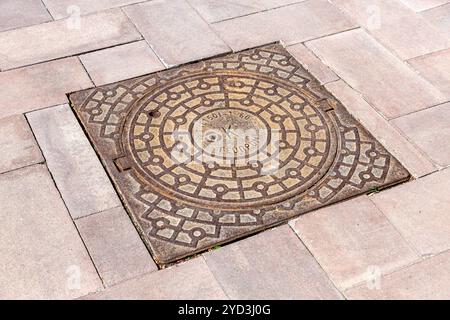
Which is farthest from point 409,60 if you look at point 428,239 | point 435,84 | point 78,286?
point 78,286

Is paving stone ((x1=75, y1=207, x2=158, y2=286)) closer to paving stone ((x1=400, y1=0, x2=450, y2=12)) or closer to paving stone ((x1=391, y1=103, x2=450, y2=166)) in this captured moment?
paving stone ((x1=391, y1=103, x2=450, y2=166))

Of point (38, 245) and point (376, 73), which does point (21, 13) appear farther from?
point (376, 73)

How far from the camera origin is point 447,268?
4348 mm

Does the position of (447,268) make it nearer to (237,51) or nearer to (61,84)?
(237,51)

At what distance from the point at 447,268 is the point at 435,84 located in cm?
211

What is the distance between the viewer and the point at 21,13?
21.7 ft

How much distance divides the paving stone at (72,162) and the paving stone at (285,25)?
182cm

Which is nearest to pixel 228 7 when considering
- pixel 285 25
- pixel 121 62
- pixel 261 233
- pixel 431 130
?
pixel 285 25

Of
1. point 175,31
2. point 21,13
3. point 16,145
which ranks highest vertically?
point 175,31

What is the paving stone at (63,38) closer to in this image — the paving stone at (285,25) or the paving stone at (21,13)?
the paving stone at (21,13)

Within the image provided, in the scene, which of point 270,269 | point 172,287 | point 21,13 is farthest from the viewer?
point 21,13

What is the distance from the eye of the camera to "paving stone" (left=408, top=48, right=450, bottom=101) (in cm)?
589

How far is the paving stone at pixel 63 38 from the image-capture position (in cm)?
605

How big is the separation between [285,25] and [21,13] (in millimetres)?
2654
